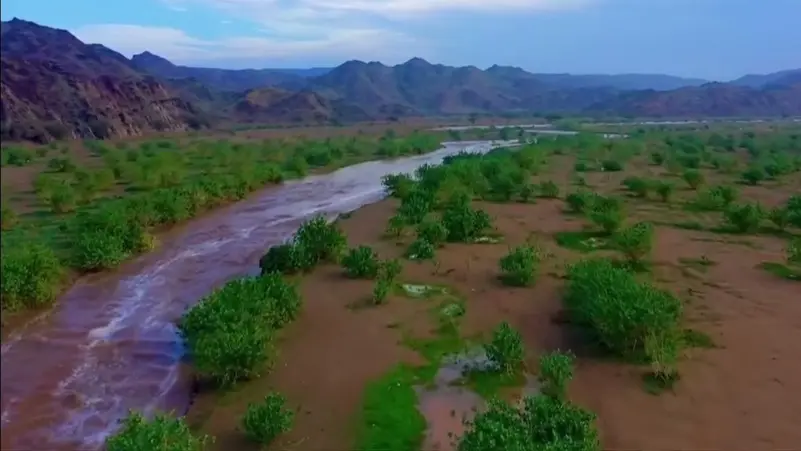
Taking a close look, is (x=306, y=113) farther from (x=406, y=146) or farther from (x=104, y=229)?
(x=104, y=229)

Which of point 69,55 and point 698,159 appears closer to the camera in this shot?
point 698,159

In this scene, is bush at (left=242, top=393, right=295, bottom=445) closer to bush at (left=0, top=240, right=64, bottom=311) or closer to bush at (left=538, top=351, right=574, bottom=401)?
bush at (left=538, top=351, right=574, bottom=401)

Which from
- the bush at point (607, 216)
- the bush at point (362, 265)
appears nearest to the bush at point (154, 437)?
the bush at point (362, 265)

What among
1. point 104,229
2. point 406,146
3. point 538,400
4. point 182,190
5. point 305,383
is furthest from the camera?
point 406,146

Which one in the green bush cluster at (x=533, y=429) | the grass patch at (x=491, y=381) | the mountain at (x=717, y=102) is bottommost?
the mountain at (x=717, y=102)

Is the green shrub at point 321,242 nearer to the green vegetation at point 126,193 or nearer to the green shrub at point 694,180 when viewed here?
the green vegetation at point 126,193

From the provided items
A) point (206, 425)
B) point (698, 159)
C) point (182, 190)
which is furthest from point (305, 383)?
point (698, 159)

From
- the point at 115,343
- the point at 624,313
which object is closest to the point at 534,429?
the point at 624,313

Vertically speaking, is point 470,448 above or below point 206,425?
above

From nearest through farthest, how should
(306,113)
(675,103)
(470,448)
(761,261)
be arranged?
(470,448)
(761,261)
(306,113)
(675,103)
